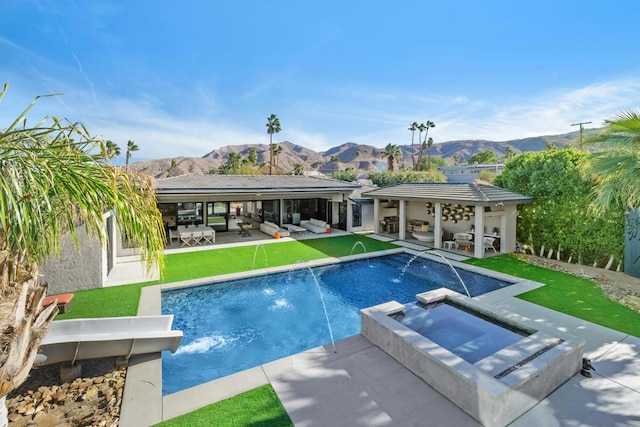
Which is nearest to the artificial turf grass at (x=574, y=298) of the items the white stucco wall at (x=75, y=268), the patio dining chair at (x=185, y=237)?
the white stucco wall at (x=75, y=268)

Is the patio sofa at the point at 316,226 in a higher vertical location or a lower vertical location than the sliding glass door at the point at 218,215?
lower

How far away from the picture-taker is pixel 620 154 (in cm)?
780

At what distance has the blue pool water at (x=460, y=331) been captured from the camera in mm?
5613

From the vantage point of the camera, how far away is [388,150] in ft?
204

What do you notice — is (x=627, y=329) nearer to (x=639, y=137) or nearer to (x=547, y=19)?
(x=639, y=137)

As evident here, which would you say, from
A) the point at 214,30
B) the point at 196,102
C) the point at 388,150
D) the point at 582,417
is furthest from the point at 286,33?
the point at 388,150

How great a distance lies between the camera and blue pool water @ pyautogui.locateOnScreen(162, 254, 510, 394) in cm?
663

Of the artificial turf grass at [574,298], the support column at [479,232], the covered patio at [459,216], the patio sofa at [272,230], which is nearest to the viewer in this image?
the artificial turf grass at [574,298]

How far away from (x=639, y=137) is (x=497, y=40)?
413 inches

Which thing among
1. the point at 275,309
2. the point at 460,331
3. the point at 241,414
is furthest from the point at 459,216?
the point at 241,414

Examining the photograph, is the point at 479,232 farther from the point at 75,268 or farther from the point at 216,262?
the point at 75,268

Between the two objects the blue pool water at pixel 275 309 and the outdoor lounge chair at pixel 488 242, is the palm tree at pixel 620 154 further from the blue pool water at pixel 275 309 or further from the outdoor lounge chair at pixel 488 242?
the outdoor lounge chair at pixel 488 242

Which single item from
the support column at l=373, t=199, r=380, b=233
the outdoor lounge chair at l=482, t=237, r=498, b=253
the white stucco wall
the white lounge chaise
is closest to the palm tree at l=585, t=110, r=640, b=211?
the outdoor lounge chair at l=482, t=237, r=498, b=253

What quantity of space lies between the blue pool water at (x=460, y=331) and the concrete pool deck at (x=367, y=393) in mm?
815
